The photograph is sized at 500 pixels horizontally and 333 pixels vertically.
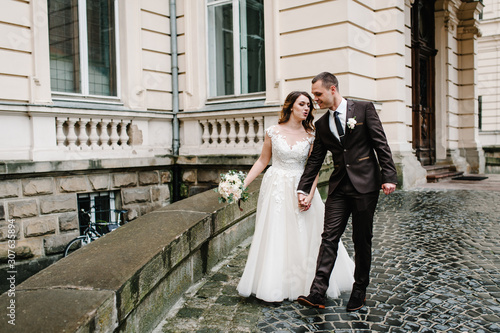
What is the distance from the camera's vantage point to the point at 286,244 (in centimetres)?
380

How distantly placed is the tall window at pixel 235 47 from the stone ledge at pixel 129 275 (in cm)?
556

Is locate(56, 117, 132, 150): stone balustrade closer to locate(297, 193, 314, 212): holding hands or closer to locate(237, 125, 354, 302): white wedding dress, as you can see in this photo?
locate(237, 125, 354, 302): white wedding dress

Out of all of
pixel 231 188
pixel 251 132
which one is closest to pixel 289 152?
pixel 231 188

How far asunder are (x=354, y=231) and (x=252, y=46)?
284 inches

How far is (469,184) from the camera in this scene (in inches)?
433

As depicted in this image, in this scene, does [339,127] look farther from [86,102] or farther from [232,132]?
[86,102]

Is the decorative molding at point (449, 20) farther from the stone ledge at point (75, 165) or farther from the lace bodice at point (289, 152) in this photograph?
the lace bodice at point (289, 152)

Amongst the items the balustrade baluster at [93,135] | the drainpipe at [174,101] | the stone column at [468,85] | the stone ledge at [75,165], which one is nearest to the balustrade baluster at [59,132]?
the stone ledge at [75,165]

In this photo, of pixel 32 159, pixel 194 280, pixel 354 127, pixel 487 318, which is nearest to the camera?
pixel 487 318

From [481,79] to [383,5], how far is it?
18.5m

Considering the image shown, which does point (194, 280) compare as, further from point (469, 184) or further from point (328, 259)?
point (469, 184)

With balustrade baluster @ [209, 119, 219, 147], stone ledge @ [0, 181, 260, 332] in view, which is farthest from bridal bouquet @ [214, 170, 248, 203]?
balustrade baluster @ [209, 119, 219, 147]

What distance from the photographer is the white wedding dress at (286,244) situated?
3699mm

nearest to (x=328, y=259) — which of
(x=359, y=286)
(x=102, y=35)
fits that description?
(x=359, y=286)
